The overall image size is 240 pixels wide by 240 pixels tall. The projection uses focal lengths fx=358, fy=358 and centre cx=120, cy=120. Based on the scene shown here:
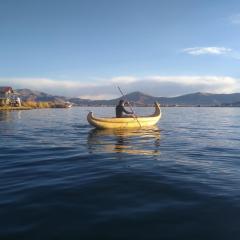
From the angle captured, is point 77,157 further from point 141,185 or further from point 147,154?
point 141,185

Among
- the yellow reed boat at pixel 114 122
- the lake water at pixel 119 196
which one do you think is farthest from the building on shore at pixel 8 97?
the lake water at pixel 119 196

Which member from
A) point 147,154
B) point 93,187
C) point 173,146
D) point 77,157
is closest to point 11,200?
point 93,187

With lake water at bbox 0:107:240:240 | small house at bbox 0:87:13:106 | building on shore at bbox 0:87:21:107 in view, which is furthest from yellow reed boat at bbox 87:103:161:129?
small house at bbox 0:87:13:106

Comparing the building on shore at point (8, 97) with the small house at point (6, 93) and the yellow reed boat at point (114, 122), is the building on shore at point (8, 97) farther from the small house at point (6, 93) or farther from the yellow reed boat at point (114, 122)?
the yellow reed boat at point (114, 122)

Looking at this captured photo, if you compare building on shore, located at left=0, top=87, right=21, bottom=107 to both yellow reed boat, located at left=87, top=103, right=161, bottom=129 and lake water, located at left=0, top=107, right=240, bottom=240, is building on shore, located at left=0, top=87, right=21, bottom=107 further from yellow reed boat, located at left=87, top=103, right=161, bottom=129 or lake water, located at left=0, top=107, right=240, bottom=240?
lake water, located at left=0, top=107, right=240, bottom=240

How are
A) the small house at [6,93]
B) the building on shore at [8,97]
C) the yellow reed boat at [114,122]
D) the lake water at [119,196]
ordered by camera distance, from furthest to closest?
the small house at [6,93] < the building on shore at [8,97] < the yellow reed boat at [114,122] < the lake water at [119,196]

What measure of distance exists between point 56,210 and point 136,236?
8.32 feet

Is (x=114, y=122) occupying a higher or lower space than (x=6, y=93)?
lower

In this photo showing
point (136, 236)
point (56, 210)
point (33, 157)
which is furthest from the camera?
point (33, 157)

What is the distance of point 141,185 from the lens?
12.1 m

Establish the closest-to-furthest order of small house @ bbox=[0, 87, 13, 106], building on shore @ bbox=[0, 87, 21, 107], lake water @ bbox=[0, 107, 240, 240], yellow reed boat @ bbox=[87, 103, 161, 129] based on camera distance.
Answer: lake water @ bbox=[0, 107, 240, 240] → yellow reed boat @ bbox=[87, 103, 161, 129] → building on shore @ bbox=[0, 87, 21, 107] → small house @ bbox=[0, 87, 13, 106]

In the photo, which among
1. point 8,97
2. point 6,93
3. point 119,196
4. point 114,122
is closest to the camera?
point 119,196

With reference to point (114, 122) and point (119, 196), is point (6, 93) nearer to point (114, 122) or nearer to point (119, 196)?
point (114, 122)

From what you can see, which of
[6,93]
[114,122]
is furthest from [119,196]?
[6,93]
